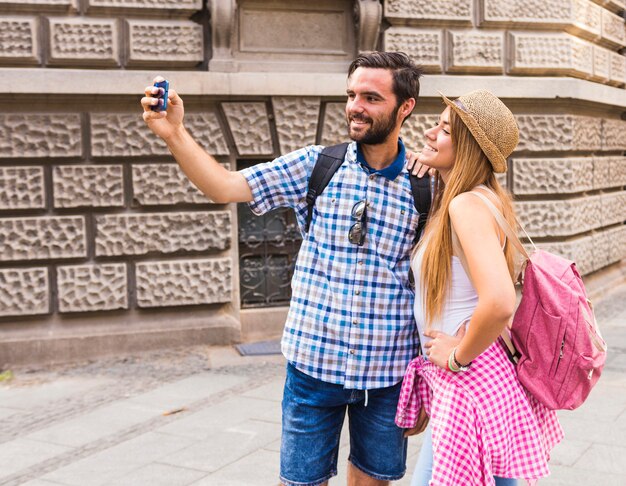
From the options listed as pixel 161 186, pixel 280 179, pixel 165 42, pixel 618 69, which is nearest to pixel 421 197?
pixel 280 179

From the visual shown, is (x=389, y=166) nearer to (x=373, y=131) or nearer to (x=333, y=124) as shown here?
(x=373, y=131)

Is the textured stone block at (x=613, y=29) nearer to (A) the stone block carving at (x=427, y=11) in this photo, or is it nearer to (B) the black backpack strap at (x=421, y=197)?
(A) the stone block carving at (x=427, y=11)

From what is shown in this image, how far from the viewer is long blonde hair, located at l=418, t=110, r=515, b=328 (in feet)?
7.68

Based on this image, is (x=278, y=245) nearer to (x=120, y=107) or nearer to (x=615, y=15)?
(x=120, y=107)

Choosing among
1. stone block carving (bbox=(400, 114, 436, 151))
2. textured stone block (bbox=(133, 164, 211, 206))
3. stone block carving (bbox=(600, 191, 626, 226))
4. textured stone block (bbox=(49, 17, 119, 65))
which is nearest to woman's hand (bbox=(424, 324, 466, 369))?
textured stone block (bbox=(133, 164, 211, 206))

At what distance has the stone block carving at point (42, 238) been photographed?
643 centimetres

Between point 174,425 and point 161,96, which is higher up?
point 161,96

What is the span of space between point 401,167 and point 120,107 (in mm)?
4422

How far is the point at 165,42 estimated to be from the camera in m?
6.66

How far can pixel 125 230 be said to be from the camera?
6.68 metres

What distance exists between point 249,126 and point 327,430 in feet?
15.0

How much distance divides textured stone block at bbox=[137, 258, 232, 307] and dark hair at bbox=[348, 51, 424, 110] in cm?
444

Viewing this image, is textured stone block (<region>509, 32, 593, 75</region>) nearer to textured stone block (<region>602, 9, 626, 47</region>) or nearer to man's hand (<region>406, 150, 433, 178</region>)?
textured stone block (<region>602, 9, 626, 47</region>)

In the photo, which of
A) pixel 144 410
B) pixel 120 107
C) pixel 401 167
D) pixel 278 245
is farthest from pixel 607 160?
pixel 401 167
